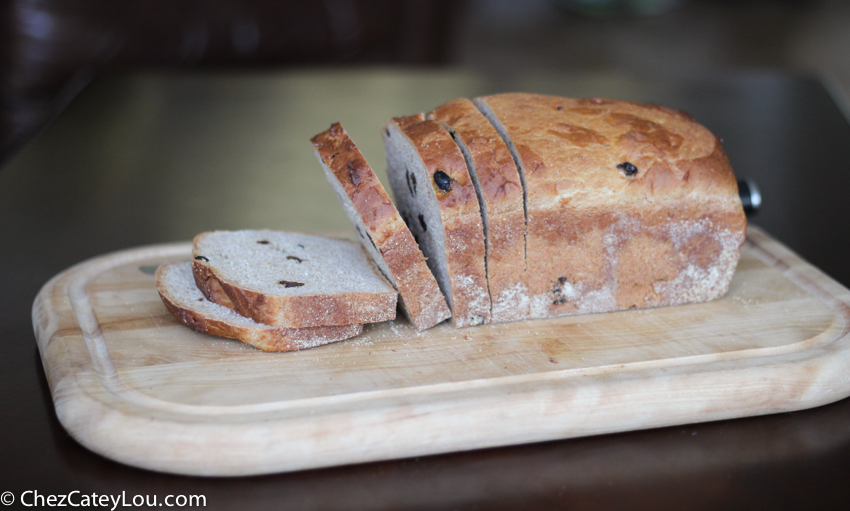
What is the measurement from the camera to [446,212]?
216 cm

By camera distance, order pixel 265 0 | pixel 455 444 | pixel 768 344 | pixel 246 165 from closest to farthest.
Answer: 1. pixel 455 444
2. pixel 768 344
3. pixel 246 165
4. pixel 265 0

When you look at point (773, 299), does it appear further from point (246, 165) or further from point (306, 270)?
point (246, 165)

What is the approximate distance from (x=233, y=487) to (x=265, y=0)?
4.76 m

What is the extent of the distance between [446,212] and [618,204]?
0.55m

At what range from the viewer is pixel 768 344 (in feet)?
7.16

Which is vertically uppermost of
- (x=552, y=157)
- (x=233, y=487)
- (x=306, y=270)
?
(x=552, y=157)

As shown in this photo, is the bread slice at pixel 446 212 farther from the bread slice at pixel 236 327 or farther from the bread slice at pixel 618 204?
the bread slice at pixel 236 327

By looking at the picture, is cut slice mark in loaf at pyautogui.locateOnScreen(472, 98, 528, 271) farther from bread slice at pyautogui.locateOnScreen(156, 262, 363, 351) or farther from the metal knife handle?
the metal knife handle

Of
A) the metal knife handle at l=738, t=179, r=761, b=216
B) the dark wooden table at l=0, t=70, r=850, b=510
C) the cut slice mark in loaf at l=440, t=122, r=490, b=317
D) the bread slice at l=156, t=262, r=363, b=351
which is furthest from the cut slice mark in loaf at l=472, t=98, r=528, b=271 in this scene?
the metal knife handle at l=738, t=179, r=761, b=216

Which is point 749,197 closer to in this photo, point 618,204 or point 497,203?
point 618,204

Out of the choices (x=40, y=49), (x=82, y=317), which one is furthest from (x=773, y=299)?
(x=40, y=49)

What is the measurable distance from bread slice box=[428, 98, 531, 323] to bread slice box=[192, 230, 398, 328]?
333 millimetres

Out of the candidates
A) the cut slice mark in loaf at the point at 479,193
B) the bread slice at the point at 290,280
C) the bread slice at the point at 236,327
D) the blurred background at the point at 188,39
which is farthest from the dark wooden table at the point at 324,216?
the blurred background at the point at 188,39

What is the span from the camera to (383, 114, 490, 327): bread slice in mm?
2172
